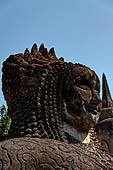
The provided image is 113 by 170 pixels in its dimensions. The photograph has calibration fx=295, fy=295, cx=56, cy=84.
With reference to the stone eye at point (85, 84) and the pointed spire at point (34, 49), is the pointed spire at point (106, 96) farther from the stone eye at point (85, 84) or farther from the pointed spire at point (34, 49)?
the stone eye at point (85, 84)

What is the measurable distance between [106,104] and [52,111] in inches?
471

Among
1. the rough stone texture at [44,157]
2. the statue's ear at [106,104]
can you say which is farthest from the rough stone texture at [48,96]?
the statue's ear at [106,104]

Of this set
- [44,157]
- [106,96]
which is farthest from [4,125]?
[44,157]

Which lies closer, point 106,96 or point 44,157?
point 44,157

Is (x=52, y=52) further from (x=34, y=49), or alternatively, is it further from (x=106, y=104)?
(x=106, y=104)

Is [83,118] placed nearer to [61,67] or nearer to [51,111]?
[51,111]

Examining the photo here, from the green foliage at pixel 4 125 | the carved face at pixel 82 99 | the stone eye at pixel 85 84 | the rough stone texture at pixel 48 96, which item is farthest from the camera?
the green foliage at pixel 4 125

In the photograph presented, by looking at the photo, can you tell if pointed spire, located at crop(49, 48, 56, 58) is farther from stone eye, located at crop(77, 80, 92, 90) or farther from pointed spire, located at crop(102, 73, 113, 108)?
pointed spire, located at crop(102, 73, 113, 108)

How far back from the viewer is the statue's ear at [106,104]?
14500 millimetres

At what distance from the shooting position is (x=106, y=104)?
53.9 feet

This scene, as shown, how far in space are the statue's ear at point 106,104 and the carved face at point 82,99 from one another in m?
8.93

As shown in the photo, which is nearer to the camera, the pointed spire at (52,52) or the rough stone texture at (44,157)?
the rough stone texture at (44,157)

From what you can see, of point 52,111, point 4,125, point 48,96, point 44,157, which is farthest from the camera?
point 4,125

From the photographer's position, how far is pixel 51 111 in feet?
15.8
